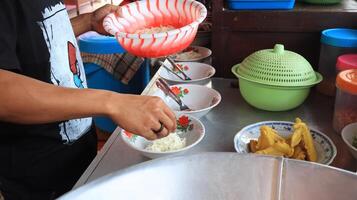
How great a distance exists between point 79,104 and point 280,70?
539 mm

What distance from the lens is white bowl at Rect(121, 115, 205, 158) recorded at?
0.74 m

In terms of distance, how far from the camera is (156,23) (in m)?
1.13

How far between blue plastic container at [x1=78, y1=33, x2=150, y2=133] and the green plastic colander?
867 mm

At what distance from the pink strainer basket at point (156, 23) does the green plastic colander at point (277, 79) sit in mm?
189

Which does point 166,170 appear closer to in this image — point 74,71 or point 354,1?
point 74,71

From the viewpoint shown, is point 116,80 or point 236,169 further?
point 116,80

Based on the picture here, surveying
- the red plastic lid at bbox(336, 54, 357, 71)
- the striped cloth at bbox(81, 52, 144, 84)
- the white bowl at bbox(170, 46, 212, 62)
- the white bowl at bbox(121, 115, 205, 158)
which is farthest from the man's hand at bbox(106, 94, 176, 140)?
the striped cloth at bbox(81, 52, 144, 84)

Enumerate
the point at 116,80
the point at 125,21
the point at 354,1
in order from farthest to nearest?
the point at 116,80
the point at 354,1
the point at 125,21

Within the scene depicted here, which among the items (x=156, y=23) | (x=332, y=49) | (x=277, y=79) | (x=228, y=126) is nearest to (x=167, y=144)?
(x=228, y=126)

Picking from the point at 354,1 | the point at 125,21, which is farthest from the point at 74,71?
the point at 354,1

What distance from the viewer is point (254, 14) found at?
43.1 inches

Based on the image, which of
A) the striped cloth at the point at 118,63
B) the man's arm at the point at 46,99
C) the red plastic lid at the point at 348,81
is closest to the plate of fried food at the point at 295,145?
the red plastic lid at the point at 348,81

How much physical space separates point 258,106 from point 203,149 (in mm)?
242

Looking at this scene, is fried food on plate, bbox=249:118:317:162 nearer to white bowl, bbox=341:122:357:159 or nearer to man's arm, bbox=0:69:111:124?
white bowl, bbox=341:122:357:159
